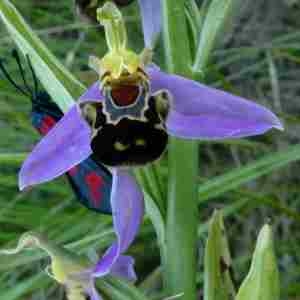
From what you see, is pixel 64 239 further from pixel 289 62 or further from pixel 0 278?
pixel 289 62

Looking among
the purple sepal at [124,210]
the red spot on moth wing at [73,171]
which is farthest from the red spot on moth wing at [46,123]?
the purple sepal at [124,210]

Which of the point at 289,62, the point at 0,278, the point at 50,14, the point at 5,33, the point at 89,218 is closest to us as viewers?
the point at 0,278

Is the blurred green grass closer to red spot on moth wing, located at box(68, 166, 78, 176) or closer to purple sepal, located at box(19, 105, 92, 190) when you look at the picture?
red spot on moth wing, located at box(68, 166, 78, 176)

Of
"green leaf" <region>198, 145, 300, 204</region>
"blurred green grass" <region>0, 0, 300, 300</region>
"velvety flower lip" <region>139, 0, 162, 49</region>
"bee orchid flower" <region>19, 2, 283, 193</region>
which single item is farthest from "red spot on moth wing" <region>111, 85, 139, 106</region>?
"blurred green grass" <region>0, 0, 300, 300</region>

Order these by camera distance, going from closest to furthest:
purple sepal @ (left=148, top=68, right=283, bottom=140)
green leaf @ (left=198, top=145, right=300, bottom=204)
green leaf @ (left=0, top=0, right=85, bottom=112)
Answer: purple sepal @ (left=148, top=68, right=283, bottom=140), green leaf @ (left=0, top=0, right=85, bottom=112), green leaf @ (left=198, top=145, right=300, bottom=204)

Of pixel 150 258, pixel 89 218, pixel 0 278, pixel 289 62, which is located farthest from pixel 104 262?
pixel 289 62

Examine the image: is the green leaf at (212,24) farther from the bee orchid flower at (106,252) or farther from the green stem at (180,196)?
the bee orchid flower at (106,252)

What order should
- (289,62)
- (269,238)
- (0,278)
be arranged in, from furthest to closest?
(289,62)
(0,278)
(269,238)

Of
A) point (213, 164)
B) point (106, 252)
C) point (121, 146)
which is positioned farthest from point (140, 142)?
point (213, 164)
